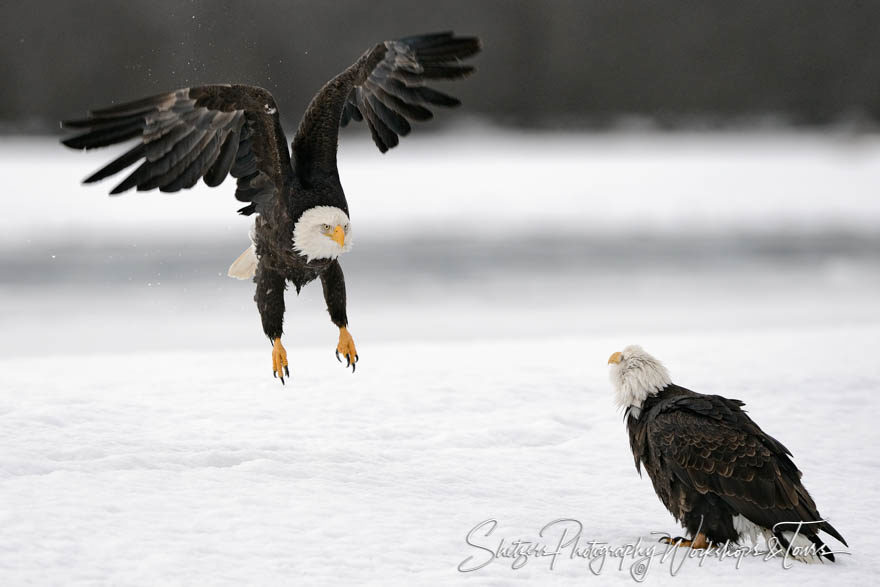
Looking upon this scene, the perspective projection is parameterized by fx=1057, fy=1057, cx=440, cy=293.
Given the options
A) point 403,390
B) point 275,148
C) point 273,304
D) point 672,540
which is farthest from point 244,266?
point 672,540

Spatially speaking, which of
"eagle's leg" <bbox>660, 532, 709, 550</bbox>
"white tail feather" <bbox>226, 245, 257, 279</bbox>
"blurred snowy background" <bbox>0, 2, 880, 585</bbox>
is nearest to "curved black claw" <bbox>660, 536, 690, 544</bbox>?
"eagle's leg" <bbox>660, 532, 709, 550</bbox>

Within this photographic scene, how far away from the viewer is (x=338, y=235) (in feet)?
12.6

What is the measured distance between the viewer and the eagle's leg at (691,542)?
10.2 feet

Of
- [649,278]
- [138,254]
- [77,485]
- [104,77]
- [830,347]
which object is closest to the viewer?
[77,485]

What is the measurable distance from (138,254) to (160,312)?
296cm

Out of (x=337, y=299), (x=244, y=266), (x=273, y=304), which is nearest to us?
(x=273, y=304)

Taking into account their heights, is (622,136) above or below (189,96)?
below

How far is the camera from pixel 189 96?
3719mm

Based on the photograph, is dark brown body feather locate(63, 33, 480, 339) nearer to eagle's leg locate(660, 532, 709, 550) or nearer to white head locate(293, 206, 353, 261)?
white head locate(293, 206, 353, 261)

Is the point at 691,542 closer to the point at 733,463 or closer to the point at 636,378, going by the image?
the point at 733,463

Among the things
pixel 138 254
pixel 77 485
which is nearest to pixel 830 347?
pixel 77 485

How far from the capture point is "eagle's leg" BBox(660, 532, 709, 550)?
312cm

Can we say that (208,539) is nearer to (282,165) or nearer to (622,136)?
(282,165)

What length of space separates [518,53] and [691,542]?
17.1m
